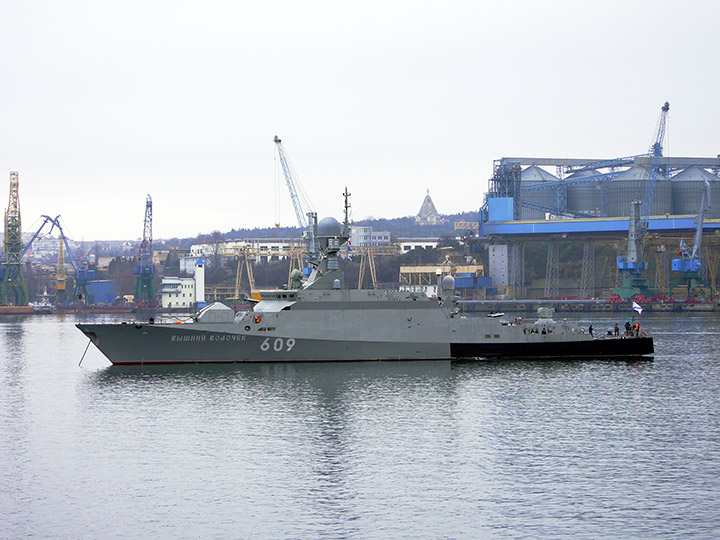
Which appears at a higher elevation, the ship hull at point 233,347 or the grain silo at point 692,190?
the grain silo at point 692,190

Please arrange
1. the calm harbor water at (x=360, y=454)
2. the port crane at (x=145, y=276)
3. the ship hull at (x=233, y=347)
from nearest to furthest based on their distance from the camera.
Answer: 1. the calm harbor water at (x=360, y=454)
2. the ship hull at (x=233, y=347)
3. the port crane at (x=145, y=276)

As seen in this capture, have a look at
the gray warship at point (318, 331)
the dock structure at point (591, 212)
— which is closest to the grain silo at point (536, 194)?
the dock structure at point (591, 212)

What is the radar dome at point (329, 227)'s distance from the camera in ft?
149

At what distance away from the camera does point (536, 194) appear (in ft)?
490

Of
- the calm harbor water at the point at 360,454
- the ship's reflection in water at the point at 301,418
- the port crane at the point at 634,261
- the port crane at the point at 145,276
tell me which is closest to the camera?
the calm harbor water at the point at 360,454

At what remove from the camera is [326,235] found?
148 feet

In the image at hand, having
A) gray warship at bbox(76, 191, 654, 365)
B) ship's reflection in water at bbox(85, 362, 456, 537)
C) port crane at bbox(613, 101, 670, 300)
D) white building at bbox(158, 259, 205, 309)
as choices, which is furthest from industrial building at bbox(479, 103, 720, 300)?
ship's reflection in water at bbox(85, 362, 456, 537)

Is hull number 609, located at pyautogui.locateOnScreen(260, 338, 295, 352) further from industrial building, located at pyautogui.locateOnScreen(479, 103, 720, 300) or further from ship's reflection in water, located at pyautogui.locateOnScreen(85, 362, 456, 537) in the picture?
industrial building, located at pyautogui.locateOnScreen(479, 103, 720, 300)

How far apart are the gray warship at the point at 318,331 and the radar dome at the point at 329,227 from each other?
5.24ft

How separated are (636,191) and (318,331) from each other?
107911 mm

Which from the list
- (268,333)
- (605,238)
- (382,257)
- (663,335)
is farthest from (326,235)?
(382,257)

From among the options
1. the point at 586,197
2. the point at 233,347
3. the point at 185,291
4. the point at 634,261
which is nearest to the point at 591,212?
the point at 586,197

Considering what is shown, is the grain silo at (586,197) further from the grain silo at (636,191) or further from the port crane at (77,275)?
the port crane at (77,275)

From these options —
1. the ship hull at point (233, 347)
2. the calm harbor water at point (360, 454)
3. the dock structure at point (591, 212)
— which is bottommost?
the calm harbor water at point (360, 454)
